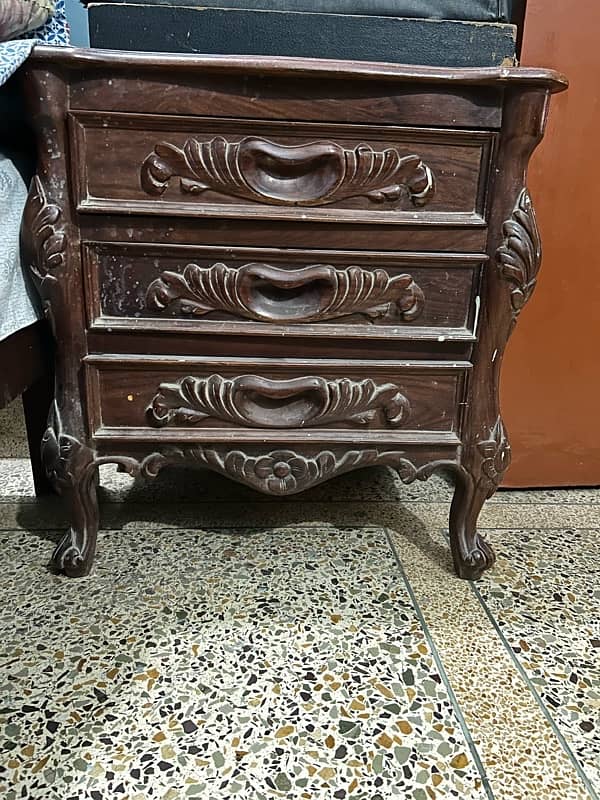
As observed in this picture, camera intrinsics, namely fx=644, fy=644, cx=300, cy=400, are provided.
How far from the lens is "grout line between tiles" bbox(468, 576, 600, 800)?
706 mm

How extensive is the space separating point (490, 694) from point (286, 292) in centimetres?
59

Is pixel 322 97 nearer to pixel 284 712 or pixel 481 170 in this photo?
pixel 481 170

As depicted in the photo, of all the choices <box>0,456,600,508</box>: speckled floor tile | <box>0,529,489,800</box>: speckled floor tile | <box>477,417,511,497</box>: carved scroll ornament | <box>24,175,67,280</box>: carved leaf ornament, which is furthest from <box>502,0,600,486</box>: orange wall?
<box>24,175,67,280</box>: carved leaf ornament

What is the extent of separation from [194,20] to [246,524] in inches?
32.1

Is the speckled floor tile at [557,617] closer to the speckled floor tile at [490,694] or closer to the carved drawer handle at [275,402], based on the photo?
the speckled floor tile at [490,694]

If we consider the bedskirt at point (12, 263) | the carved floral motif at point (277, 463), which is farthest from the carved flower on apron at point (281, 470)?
the bedskirt at point (12, 263)

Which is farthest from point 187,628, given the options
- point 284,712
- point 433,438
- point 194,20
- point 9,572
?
point 194,20

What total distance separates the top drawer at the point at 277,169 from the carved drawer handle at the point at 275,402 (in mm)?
231

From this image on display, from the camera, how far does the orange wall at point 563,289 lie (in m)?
1.13

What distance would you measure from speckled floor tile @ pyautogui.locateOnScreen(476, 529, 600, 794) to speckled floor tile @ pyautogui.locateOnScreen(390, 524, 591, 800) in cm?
2

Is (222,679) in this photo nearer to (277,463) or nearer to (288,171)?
(277,463)

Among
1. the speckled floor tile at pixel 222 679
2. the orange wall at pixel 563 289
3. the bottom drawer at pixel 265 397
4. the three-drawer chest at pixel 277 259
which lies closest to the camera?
the speckled floor tile at pixel 222 679

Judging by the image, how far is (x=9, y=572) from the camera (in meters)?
1.04

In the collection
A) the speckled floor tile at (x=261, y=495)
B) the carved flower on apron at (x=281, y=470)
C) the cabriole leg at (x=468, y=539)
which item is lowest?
the speckled floor tile at (x=261, y=495)
